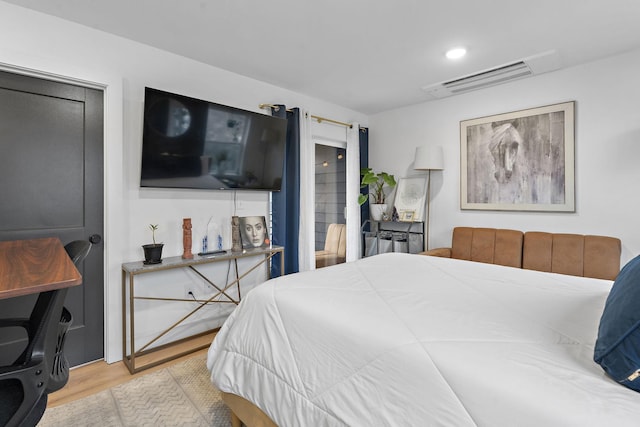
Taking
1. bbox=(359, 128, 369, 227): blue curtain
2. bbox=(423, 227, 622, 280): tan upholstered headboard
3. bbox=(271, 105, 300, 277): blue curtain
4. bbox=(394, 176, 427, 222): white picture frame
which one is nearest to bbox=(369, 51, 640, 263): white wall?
bbox=(423, 227, 622, 280): tan upholstered headboard

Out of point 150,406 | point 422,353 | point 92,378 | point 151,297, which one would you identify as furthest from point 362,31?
point 92,378

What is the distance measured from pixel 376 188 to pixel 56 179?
341 cm

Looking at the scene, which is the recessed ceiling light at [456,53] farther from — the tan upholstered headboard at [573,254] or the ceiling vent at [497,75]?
the tan upholstered headboard at [573,254]

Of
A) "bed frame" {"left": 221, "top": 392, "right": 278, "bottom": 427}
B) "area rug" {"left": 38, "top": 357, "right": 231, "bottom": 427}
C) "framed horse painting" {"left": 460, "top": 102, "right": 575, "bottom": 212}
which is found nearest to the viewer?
"bed frame" {"left": 221, "top": 392, "right": 278, "bottom": 427}

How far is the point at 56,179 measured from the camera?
2.25 meters

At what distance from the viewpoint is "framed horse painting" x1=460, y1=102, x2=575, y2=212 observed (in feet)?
9.84

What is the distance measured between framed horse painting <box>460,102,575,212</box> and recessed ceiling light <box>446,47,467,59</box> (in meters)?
0.97

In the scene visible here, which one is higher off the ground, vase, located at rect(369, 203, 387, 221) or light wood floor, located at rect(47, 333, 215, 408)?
vase, located at rect(369, 203, 387, 221)

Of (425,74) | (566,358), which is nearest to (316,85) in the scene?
(425,74)

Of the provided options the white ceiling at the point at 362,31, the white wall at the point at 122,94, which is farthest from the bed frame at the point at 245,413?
the white ceiling at the point at 362,31

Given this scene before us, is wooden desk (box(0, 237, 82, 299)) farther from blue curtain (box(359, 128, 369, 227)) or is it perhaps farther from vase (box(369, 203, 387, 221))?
blue curtain (box(359, 128, 369, 227))

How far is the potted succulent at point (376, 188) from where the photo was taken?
4094mm

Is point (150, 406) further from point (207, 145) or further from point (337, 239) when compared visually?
point (337, 239)

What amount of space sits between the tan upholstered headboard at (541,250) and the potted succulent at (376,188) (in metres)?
0.95
